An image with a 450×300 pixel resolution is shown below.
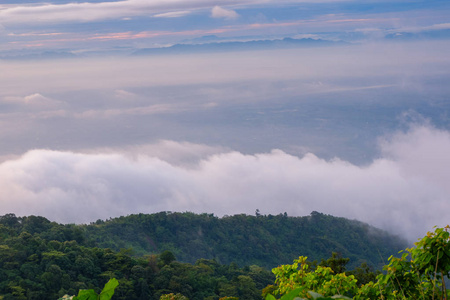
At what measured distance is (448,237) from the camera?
627cm

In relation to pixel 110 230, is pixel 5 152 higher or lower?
lower

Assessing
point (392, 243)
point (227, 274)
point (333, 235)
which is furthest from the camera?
point (392, 243)

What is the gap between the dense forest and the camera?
92.5ft

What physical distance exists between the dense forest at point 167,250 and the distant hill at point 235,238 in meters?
0.10

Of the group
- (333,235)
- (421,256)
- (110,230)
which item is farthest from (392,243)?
(421,256)

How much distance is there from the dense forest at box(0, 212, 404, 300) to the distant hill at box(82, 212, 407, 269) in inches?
3.9

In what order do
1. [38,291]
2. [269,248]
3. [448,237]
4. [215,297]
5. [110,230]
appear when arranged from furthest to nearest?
[269,248], [110,230], [215,297], [38,291], [448,237]

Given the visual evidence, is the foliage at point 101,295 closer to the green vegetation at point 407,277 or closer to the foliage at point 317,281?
the green vegetation at point 407,277

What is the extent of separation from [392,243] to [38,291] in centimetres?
4778

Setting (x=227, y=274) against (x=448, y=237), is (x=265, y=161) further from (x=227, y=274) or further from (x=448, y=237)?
(x=448, y=237)

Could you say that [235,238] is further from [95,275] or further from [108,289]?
[108,289]

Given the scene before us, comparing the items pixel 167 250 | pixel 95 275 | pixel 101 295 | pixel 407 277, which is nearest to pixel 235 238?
pixel 167 250

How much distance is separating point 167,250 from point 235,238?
32.1ft

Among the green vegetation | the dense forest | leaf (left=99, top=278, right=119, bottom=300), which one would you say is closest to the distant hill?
the dense forest
